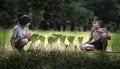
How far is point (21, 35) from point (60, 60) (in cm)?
105

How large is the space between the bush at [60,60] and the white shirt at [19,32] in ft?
1.59

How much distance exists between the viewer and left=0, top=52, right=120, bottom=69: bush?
6902 millimetres

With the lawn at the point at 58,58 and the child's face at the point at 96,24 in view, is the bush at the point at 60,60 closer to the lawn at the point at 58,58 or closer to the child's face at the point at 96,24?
the lawn at the point at 58,58

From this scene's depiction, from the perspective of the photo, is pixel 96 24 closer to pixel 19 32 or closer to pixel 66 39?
pixel 66 39

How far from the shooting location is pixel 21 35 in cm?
734

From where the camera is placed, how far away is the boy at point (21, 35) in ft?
24.0

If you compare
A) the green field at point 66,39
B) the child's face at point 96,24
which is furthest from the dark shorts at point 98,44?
the child's face at point 96,24

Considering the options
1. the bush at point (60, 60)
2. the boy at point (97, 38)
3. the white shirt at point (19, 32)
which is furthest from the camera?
the boy at point (97, 38)

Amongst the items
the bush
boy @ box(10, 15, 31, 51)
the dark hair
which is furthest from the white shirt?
the bush

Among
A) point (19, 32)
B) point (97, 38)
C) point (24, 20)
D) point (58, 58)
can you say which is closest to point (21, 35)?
point (19, 32)

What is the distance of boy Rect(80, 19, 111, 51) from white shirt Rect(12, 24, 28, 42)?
132cm

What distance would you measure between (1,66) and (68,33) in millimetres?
1705

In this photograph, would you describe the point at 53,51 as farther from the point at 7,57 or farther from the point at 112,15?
the point at 112,15

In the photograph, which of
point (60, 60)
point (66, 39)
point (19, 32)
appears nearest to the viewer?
point (60, 60)
